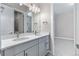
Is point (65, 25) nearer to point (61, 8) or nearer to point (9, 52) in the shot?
point (61, 8)

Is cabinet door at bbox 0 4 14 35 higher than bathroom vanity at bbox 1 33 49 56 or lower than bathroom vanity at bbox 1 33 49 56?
higher

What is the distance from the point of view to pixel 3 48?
916 mm

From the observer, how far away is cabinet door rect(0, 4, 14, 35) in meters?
1.28

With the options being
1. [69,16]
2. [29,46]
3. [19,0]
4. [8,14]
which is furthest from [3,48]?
[69,16]

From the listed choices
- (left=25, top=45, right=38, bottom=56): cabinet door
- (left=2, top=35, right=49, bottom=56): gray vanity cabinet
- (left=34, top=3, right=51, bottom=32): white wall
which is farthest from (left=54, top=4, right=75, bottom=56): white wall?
(left=25, top=45, right=38, bottom=56): cabinet door

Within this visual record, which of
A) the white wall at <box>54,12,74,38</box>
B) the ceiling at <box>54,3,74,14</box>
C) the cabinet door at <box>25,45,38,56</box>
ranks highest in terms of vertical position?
the ceiling at <box>54,3,74,14</box>

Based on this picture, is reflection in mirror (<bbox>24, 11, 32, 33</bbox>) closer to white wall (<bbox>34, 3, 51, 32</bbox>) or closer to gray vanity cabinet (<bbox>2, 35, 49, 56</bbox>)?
white wall (<bbox>34, 3, 51, 32</bbox>)

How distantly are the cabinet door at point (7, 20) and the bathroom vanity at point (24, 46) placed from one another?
18 cm

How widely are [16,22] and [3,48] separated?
0.74m

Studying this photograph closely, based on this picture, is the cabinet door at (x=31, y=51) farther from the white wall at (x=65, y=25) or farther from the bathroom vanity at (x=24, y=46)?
the white wall at (x=65, y=25)

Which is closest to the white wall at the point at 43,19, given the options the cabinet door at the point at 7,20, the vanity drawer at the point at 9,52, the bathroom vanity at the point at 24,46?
the bathroom vanity at the point at 24,46

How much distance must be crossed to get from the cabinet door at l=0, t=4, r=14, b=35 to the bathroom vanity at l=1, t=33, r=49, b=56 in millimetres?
177

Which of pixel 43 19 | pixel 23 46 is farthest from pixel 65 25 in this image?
pixel 23 46

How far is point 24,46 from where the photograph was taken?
4.28ft
